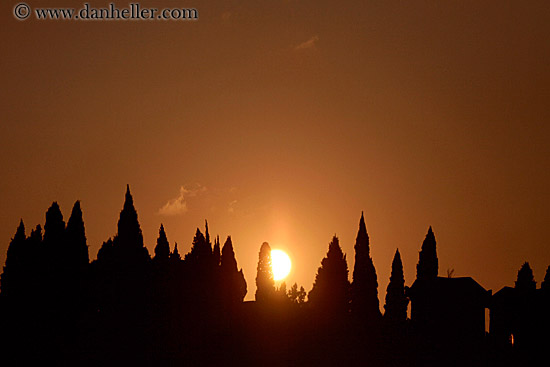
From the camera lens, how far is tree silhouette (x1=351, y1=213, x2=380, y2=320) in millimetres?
80438

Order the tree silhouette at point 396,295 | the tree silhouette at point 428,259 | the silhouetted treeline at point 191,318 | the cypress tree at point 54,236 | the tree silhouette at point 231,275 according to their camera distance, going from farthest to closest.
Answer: the tree silhouette at point 428,259 → the tree silhouette at point 396,295 → the tree silhouette at point 231,275 → the cypress tree at point 54,236 → the silhouetted treeline at point 191,318

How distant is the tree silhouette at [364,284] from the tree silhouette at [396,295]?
2847 millimetres

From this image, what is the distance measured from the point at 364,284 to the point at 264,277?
10702mm

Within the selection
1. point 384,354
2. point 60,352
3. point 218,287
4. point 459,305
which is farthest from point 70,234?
point 459,305

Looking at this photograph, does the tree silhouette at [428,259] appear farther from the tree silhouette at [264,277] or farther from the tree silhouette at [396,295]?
the tree silhouette at [264,277]

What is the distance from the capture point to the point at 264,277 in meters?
86.8

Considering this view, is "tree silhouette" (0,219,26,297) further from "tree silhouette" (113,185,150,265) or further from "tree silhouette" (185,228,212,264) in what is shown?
"tree silhouette" (185,228,212,264)

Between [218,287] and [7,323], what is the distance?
66.2ft

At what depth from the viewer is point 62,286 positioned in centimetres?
5859

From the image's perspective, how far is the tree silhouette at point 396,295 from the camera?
275ft

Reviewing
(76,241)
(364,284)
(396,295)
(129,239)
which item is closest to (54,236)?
(76,241)

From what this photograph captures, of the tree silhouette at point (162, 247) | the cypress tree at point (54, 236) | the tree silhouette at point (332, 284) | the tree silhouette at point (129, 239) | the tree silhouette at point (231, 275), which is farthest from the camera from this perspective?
the tree silhouette at point (231, 275)

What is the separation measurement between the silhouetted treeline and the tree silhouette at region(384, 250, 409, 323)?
6022mm

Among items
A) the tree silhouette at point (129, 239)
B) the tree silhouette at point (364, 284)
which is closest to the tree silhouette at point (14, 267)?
the tree silhouette at point (129, 239)
